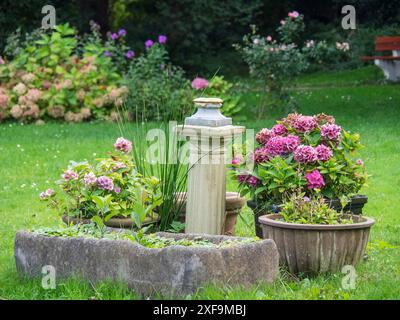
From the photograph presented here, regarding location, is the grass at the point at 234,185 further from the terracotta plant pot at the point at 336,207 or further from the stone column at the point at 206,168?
the stone column at the point at 206,168

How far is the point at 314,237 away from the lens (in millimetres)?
5293

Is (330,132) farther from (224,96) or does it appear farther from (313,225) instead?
(224,96)

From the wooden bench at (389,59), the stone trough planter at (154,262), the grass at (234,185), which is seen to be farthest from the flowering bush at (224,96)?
the stone trough planter at (154,262)

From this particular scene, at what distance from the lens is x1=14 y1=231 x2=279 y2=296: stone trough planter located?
479cm

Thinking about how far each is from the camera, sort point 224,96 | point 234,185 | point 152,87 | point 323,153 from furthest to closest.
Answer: point 224,96
point 152,87
point 234,185
point 323,153

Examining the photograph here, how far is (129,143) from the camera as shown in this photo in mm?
6441

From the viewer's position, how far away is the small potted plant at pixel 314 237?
17.4 ft

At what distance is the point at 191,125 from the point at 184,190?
74cm

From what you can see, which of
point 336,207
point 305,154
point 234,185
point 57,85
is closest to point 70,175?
point 305,154

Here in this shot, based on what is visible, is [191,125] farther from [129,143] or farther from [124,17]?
[124,17]

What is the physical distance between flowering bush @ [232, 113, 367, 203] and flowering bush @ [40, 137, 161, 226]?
0.73 m

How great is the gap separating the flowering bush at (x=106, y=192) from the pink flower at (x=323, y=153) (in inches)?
47.0

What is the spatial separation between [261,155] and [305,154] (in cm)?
38
